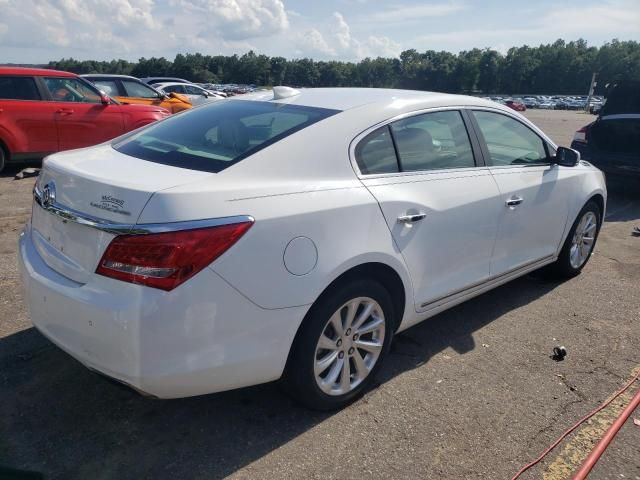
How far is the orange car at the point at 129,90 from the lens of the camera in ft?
39.4

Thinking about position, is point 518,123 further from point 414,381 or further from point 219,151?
point 219,151

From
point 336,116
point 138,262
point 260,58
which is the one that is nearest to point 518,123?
point 336,116

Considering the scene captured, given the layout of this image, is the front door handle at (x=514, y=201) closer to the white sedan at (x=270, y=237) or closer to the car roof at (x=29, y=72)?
the white sedan at (x=270, y=237)

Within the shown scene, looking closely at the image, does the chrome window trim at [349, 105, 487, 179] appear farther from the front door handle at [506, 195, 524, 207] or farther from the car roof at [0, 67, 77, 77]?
the car roof at [0, 67, 77, 77]

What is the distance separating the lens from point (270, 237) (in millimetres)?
2385

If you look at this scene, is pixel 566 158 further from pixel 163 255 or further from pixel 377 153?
pixel 163 255

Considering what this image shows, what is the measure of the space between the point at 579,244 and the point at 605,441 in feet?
8.44

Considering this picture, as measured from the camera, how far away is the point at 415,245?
3084mm

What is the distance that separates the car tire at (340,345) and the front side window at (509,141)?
1.55 meters

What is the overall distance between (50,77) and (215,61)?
116544mm

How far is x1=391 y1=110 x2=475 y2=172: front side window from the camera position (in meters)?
3.22

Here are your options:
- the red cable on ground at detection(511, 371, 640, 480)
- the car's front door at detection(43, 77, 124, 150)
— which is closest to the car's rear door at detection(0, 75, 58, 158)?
the car's front door at detection(43, 77, 124, 150)

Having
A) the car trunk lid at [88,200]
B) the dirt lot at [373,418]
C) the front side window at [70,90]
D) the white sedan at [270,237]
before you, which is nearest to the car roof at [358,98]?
the white sedan at [270,237]

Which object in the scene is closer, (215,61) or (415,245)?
(415,245)
